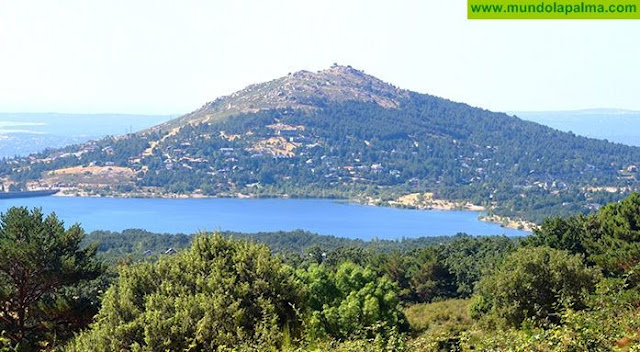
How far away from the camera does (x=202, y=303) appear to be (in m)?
8.43

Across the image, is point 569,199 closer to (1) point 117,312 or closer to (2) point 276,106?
(2) point 276,106

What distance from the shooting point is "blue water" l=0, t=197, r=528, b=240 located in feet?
241

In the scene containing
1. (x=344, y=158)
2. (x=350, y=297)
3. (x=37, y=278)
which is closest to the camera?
(x=37, y=278)

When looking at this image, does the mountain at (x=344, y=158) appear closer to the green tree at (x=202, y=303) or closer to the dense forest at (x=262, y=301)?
the dense forest at (x=262, y=301)

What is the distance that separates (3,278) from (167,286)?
12.4 feet

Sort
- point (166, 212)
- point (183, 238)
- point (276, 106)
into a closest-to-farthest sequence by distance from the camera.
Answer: point (183, 238), point (166, 212), point (276, 106)

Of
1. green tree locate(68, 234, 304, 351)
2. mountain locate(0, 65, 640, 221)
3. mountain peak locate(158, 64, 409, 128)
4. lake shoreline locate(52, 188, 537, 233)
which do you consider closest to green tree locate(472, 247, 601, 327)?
green tree locate(68, 234, 304, 351)

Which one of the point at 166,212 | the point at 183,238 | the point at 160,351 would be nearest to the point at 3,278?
the point at 160,351

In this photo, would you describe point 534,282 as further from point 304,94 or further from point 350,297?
point 304,94

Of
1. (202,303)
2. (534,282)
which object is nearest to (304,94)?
(534,282)

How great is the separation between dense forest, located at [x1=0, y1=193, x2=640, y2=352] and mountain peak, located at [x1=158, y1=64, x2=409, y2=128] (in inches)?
4459

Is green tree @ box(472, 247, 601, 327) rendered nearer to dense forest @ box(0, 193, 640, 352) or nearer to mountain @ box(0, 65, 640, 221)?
dense forest @ box(0, 193, 640, 352)

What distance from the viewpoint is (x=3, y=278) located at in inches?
435

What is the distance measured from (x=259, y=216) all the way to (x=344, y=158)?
125ft
